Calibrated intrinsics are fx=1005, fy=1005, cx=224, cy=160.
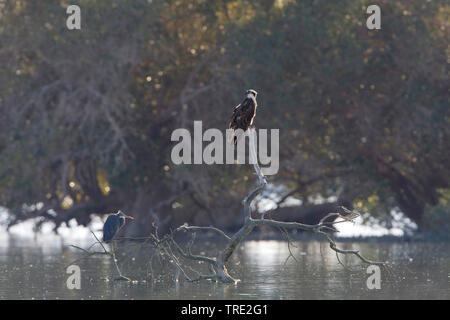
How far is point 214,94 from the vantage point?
101 ft

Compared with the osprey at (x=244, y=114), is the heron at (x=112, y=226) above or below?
below

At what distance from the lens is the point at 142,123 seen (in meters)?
32.0

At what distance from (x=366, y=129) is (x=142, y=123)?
7087 millimetres

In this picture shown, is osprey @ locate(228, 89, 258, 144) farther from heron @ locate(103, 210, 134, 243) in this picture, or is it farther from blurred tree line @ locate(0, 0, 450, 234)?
blurred tree line @ locate(0, 0, 450, 234)

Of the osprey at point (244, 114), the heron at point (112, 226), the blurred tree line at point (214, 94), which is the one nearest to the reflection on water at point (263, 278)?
the heron at point (112, 226)

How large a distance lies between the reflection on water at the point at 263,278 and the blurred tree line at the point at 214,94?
4.73m

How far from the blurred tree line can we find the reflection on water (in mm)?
4733

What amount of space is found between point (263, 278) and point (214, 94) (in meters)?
13.1

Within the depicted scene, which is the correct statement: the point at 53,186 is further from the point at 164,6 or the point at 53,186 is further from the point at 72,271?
the point at 72,271

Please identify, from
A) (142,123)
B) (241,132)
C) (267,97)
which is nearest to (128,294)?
(241,132)

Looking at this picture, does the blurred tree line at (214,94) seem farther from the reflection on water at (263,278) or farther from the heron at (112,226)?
the heron at (112,226)

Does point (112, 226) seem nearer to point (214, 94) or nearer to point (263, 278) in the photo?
point (263, 278)

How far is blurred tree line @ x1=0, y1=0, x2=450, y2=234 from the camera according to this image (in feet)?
96.4

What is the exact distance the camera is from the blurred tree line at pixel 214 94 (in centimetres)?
2938
